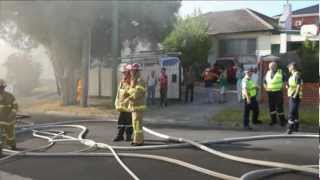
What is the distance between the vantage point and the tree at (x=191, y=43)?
1473 inches

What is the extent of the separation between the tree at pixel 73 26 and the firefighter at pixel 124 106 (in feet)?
32.4

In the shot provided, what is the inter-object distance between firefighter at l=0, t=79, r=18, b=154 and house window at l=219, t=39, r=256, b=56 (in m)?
31.9

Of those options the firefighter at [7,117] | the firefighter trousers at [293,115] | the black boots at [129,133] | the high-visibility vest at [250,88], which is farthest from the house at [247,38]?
the firefighter at [7,117]

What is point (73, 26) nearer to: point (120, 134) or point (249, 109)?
point (249, 109)

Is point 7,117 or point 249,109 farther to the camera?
point 249,109

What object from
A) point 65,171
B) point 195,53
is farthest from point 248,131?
point 195,53

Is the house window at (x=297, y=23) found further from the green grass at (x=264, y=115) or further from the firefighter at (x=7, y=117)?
the firefighter at (x=7, y=117)

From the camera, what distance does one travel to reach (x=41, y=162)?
10.2 metres

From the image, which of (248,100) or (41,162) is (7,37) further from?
(41,162)

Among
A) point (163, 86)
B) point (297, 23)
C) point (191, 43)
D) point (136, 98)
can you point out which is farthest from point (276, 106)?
point (297, 23)

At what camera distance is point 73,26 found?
2217 centimetres

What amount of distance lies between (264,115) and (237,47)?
25.2 metres

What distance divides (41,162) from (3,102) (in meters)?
2.09

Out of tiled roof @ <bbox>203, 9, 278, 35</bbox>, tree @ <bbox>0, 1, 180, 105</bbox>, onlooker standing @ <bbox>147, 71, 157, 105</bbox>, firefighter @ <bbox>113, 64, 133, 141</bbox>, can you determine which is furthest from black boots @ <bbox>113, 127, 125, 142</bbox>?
tiled roof @ <bbox>203, 9, 278, 35</bbox>
